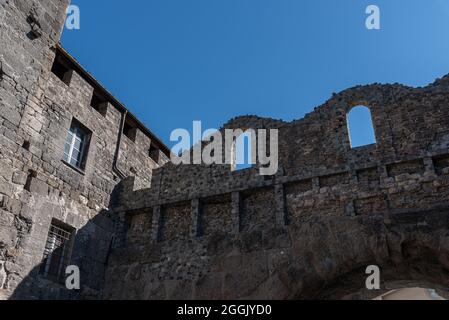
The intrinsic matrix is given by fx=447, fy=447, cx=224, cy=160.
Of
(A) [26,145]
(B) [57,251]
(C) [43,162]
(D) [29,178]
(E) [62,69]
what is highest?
(E) [62,69]

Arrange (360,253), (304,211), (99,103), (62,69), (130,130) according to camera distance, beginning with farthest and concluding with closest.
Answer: (130,130) < (99,103) < (62,69) < (304,211) < (360,253)

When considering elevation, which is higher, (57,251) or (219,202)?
(219,202)

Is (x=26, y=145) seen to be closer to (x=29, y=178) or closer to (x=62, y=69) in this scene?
(x=29, y=178)

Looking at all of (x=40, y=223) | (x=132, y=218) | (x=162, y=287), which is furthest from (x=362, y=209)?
(x=40, y=223)

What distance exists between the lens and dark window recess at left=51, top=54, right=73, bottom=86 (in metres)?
9.51

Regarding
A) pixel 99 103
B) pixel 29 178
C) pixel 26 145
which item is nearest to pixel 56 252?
pixel 29 178

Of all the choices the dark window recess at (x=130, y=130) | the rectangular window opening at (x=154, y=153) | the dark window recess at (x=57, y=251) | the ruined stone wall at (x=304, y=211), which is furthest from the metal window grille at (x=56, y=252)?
the rectangular window opening at (x=154, y=153)

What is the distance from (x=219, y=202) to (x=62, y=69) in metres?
4.53

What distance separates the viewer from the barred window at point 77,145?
9.08 metres

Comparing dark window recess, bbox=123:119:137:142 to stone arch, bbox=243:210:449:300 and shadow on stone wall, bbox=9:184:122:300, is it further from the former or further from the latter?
stone arch, bbox=243:210:449:300

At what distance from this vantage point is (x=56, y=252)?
26.6 feet

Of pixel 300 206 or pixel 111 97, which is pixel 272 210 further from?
pixel 111 97

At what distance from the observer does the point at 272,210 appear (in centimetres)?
836
